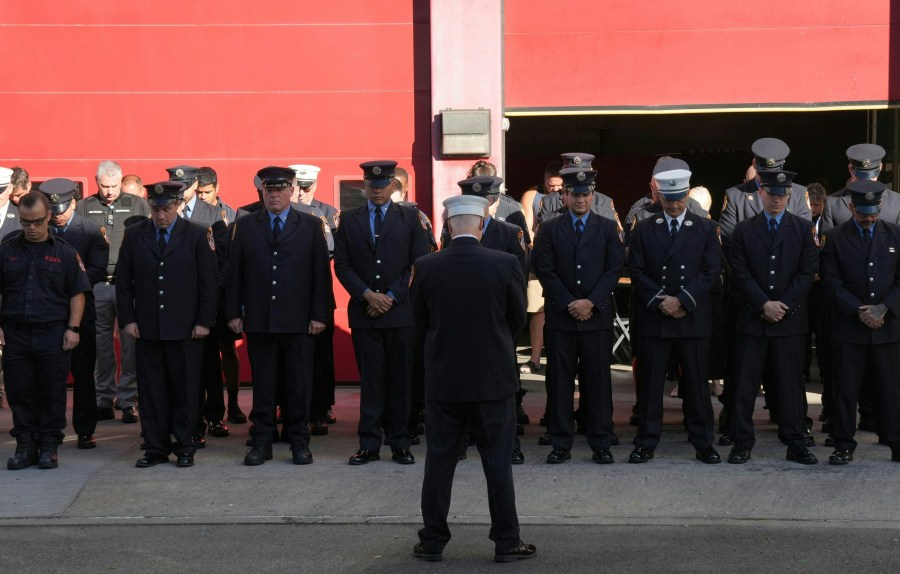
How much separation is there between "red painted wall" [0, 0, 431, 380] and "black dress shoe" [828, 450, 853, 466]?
4674 millimetres

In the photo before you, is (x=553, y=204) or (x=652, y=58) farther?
(x=652, y=58)

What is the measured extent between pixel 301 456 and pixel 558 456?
170 cm

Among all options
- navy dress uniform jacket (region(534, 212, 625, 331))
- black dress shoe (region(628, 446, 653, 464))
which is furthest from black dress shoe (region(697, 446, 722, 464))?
navy dress uniform jacket (region(534, 212, 625, 331))

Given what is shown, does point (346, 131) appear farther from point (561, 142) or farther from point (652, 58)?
Answer: point (561, 142)

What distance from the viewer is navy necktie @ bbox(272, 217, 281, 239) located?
29.7ft

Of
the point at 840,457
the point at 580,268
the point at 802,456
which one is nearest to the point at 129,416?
the point at 580,268

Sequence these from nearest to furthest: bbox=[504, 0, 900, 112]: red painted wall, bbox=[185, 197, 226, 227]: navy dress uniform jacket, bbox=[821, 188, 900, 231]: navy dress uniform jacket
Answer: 1. bbox=[821, 188, 900, 231]: navy dress uniform jacket
2. bbox=[185, 197, 226, 227]: navy dress uniform jacket
3. bbox=[504, 0, 900, 112]: red painted wall

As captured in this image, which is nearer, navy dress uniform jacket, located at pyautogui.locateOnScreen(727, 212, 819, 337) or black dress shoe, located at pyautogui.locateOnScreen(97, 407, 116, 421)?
navy dress uniform jacket, located at pyautogui.locateOnScreen(727, 212, 819, 337)

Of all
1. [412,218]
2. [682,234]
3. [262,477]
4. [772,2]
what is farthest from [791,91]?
[262,477]

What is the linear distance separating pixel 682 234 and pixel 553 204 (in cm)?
224

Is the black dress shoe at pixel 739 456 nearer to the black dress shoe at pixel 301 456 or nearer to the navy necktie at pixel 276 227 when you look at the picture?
the black dress shoe at pixel 301 456

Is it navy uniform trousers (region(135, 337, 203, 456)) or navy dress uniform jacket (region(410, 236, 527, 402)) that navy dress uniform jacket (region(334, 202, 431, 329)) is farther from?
navy dress uniform jacket (region(410, 236, 527, 402))

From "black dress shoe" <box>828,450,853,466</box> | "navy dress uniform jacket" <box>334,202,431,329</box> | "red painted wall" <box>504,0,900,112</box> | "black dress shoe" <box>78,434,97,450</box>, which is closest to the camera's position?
"black dress shoe" <box>828,450,853,466</box>

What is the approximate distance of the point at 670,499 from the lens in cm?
792
